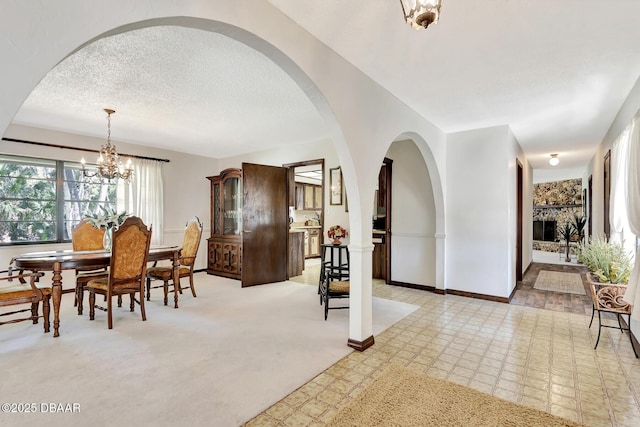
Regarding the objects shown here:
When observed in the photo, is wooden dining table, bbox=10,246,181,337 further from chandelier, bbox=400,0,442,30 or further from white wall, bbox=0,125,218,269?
chandelier, bbox=400,0,442,30

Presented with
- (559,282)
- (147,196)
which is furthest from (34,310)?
(559,282)

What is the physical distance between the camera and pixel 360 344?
2.68 m

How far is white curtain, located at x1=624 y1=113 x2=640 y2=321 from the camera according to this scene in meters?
2.29

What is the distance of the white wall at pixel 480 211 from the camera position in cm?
424

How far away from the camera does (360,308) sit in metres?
2.71

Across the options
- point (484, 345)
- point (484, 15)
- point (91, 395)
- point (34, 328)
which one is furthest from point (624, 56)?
point (34, 328)

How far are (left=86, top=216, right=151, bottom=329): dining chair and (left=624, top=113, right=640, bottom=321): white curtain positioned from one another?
4.48 meters

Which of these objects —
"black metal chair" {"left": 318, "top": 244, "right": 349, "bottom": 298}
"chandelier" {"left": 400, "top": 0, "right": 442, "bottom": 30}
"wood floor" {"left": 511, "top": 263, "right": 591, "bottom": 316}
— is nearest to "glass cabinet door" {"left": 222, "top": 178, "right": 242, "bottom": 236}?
"black metal chair" {"left": 318, "top": 244, "right": 349, "bottom": 298}

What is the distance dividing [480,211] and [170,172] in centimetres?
575

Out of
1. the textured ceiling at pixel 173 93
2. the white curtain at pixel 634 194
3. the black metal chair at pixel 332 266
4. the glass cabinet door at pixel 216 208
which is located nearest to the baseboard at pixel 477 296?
the black metal chair at pixel 332 266

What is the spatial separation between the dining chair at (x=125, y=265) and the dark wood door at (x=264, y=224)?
1.75 meters

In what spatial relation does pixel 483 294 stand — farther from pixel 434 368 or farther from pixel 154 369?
pixel 154 369

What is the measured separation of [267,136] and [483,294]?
165 inches

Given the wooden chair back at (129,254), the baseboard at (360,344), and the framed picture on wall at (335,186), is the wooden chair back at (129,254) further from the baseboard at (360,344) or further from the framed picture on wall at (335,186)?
the framed picture on wall at (335,186)
